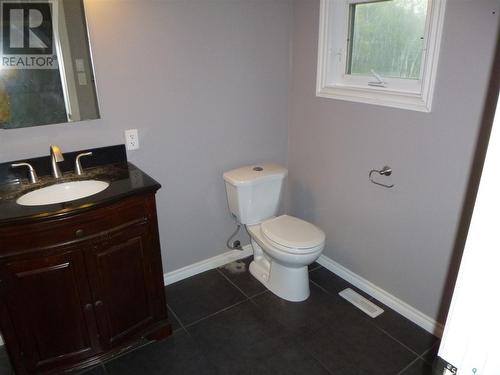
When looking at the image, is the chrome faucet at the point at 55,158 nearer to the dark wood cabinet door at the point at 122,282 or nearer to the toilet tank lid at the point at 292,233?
the dark wood cabinet door at the point at 122,282

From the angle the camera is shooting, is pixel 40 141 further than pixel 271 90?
No

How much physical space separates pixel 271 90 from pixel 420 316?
167cm

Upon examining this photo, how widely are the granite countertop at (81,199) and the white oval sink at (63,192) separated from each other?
23 mm

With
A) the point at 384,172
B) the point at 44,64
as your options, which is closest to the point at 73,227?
the point at 44,64

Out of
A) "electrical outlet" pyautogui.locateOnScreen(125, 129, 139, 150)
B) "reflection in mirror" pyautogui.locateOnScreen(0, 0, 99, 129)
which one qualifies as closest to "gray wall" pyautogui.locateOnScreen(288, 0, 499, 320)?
"electrical outlet" pyautogui.locateOnScreen(125, 129, 139, 150)

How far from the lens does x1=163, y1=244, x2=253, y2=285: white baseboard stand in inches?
98.0

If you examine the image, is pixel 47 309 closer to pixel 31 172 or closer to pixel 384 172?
pixel 31 172

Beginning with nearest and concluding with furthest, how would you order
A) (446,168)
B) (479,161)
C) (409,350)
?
(479,161)
(446,168)
(409,350)

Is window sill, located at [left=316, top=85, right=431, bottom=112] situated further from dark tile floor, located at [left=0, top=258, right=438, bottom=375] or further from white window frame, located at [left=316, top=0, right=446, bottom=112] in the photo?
dark tile floor, located at [left=0, top=258, right=438, bottom=375]

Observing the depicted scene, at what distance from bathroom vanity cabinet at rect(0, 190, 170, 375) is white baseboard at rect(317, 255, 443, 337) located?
49.0 inches

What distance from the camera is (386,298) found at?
2.26m

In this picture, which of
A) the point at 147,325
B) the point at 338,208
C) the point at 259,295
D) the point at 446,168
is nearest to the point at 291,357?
the point at 259,295

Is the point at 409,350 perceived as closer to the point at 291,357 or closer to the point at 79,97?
the point at 291,357

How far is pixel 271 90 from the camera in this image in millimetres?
2520
